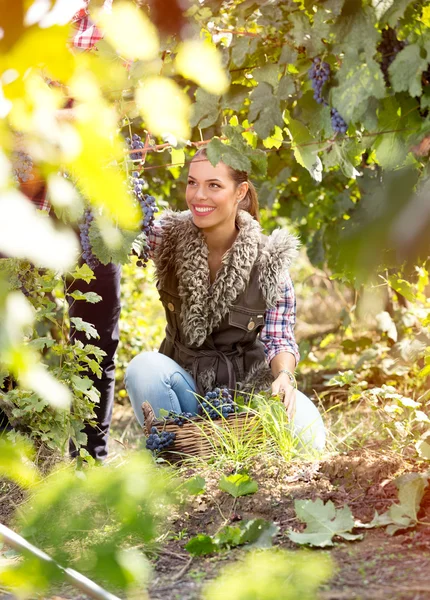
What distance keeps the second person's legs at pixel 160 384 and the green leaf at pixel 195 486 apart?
2.69ft

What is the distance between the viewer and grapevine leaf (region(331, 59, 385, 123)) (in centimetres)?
132

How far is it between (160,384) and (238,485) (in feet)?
2.95

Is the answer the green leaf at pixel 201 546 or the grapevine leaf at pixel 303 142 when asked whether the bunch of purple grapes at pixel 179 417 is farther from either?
the grapevine leaf at pixel 303 142

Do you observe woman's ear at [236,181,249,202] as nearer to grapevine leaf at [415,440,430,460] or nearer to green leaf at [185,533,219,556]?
grapevine leaf at [415,440,430,460]

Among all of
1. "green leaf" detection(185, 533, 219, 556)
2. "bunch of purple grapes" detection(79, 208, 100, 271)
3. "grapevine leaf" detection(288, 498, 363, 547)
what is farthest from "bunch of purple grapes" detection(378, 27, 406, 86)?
"green leaf" detection(185, 533, 219, 556)

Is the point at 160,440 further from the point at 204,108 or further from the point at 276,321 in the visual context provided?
the point at 204,108

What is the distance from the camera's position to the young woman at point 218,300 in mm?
2746

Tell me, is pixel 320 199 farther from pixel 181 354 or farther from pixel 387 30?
pixel 387 30

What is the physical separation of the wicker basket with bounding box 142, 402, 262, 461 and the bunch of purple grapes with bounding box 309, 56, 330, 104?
112 cm

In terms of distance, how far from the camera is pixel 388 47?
55.7 inches

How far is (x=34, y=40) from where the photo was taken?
0.28m

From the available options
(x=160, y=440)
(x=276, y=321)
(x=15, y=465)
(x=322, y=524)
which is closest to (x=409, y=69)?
(x=322, y=524)

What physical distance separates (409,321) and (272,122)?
8.13 ft

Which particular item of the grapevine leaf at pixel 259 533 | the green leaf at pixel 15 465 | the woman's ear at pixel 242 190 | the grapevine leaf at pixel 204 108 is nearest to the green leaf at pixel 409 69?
the grapevine leaf at pixel 204 108
